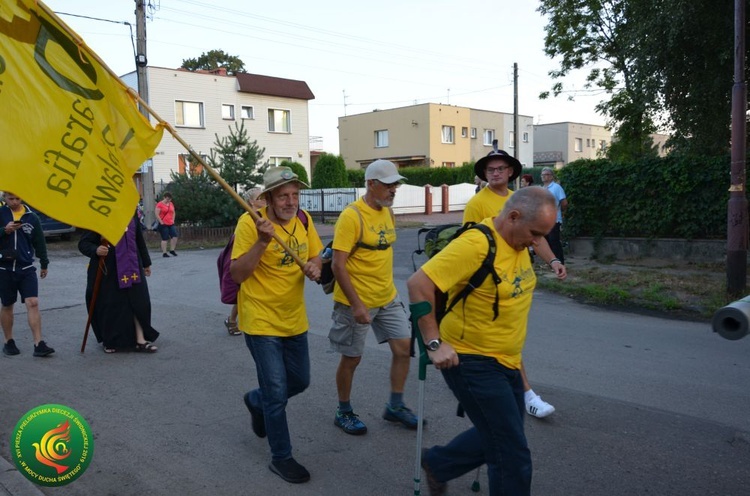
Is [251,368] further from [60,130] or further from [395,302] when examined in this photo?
[60,130]

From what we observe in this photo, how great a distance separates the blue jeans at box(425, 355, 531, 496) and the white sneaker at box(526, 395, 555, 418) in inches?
71.5

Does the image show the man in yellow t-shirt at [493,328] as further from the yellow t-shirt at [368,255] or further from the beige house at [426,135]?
the beige house at [426,135]

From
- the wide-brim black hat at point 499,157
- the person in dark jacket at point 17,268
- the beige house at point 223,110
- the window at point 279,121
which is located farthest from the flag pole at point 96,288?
the window at point 279,121

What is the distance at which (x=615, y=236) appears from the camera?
44.3 feet

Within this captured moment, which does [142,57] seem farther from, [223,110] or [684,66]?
[223,110]

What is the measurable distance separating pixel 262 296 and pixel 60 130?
4.99 feet

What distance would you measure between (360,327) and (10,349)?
4.65 meters

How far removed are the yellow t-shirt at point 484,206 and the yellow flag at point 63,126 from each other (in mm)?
2394

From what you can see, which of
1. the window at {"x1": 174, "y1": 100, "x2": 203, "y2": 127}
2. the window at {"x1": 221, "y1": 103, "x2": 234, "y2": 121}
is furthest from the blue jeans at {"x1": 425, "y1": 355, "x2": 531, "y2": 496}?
the window at {"x1": 221, "y1": 103, "x2": 234, "y2": 121}

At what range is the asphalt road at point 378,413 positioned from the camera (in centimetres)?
399

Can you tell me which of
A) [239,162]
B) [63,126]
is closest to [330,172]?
[239,162]

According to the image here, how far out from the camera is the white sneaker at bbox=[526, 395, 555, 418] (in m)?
4.92

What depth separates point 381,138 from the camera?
168ft

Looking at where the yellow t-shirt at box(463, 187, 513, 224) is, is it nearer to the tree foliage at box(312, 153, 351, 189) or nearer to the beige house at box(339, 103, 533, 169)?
the tree foliage at box(312, 153, 351, 189)
